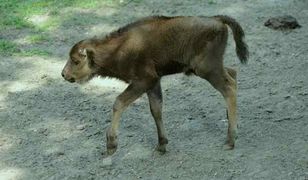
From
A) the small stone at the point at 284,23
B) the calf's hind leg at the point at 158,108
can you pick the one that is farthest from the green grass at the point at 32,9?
the calf's hind leg at the point at 158,108

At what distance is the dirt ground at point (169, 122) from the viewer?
249 inches

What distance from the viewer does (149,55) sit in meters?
6.24

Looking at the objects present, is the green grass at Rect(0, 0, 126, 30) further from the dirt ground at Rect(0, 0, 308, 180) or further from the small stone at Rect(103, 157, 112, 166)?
the small stone at Rect(103, 157, 112, 166)

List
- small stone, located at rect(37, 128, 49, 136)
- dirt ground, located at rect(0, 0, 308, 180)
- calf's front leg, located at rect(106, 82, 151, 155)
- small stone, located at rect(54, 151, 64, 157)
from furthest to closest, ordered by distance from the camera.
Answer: small stone, located at rect(37, 128, 49, 136) < small stone, located at rect(54, 151, 64, 157) < dirt ground, located at rect(0, 0, 308, 180) < calf's front leg, located at rect(106, 82, 151, 155)

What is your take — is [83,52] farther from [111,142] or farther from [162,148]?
[162,148]

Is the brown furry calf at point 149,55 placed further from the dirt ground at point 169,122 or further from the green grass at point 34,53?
the green grass at point 34,53

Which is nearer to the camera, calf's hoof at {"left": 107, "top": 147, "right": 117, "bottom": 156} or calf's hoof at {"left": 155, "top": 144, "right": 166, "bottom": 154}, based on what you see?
calf's hoof at {"left": 107, "top": 147, "right": 117, "bottom": 156}

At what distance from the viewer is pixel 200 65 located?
20.6ft

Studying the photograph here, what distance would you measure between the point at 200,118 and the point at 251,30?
281 cm

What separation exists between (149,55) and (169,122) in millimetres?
1273

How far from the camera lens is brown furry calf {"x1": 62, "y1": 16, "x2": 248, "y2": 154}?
623cm

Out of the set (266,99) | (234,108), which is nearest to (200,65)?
(234,108)

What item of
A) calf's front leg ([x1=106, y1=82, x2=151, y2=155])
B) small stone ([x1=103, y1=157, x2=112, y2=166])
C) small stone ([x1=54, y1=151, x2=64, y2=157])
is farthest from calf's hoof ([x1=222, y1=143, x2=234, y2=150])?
small stone ([x1=54, y1=151, x2=64, y2=157])

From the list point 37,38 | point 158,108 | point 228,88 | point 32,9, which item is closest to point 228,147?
point 228,88
